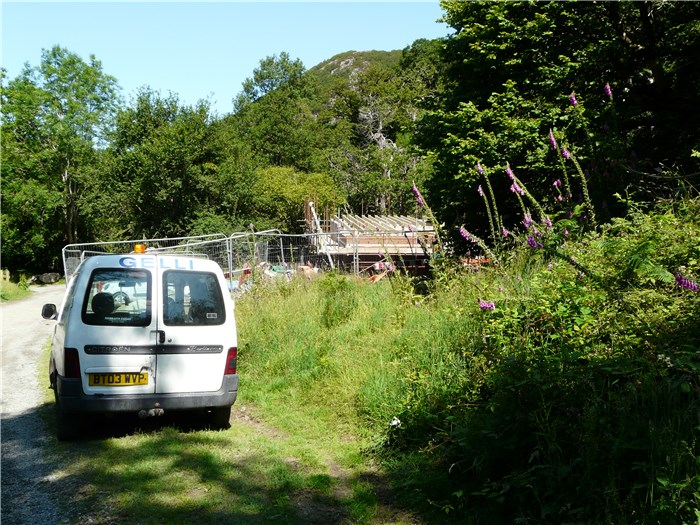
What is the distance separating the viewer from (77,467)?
17.1 feet

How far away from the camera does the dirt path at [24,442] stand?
4.36m

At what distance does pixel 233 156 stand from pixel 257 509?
3979 centimetres

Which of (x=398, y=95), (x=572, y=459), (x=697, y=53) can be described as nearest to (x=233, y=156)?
(x=398, y=95)

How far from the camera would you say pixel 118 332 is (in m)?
5.92

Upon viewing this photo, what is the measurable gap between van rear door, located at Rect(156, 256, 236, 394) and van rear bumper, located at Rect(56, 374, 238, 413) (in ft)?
0.27

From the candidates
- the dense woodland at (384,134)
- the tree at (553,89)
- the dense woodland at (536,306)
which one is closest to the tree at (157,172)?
the dense woodland at (384,134)

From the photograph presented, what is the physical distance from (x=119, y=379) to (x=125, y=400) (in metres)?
0.23

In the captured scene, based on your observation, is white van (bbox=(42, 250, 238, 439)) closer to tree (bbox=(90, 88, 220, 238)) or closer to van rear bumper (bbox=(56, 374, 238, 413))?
van rear bumper (bbox=(56, 374, 238, 413))

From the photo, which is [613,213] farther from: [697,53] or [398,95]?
[398,95]

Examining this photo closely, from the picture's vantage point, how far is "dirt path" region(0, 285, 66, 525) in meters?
4.36

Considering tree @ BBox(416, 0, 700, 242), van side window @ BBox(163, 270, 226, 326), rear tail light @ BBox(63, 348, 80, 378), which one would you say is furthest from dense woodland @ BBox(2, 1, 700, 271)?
rear tail light @ BBox(63, 348, 80, 378)

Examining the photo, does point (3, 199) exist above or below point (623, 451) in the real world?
above

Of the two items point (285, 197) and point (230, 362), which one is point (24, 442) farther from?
point (285, 197)

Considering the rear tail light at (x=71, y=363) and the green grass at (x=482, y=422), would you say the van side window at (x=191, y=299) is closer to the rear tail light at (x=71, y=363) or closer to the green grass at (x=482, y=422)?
the rear tail light at (x=71, y=363)
